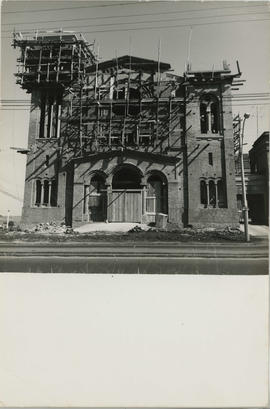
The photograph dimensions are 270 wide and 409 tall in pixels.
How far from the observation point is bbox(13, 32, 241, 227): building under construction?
51.0 feet

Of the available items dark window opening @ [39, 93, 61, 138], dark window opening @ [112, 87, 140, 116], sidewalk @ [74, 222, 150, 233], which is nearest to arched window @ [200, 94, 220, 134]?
dark window opening @ [112, 87, 140, 116]

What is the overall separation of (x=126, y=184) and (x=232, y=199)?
5644mm

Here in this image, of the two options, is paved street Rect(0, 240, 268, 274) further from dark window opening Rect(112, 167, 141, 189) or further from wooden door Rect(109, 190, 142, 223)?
dark window opening Rect(112, 167, 141, 189)

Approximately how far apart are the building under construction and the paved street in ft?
14.8

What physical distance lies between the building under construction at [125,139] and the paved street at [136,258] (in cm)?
451

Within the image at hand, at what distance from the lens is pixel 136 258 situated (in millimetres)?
8664

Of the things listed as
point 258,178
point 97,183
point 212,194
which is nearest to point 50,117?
point 97,183

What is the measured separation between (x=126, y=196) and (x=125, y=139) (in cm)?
420

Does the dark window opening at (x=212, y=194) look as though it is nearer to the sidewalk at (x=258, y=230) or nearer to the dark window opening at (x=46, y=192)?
the sidewalk at (x=258, y=230)

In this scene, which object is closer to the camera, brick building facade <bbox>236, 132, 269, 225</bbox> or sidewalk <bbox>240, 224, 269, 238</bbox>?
sidewalk <bbox>240, 224, 269, 238</bbox>

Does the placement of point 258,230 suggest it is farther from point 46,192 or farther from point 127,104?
point 127,104

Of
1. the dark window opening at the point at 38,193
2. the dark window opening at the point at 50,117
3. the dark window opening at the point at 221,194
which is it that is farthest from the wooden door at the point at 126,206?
the dark window opening at the point at 50,117

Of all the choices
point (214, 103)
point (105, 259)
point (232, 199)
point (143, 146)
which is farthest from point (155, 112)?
point (105, 259)

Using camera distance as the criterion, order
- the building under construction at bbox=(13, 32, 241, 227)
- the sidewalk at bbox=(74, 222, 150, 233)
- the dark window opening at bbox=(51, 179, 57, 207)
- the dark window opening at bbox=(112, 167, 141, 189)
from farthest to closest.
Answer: the dark window opening at bbox=(112, 167, 141, 189), the dark window opening at bbox=(51, 179, 57, 207), the building under construction at bbox=(13, 32, 241, 227), the sidewalk at bbox=(74, 222, 150, 233)
